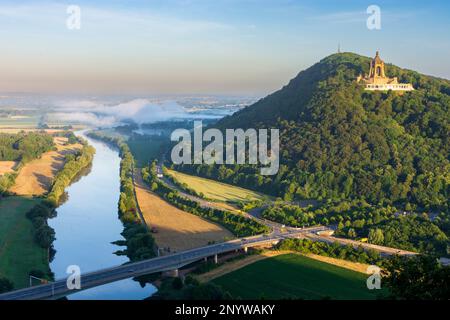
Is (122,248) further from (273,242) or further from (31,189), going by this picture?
(31,189)

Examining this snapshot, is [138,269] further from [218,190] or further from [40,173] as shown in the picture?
[40,173]

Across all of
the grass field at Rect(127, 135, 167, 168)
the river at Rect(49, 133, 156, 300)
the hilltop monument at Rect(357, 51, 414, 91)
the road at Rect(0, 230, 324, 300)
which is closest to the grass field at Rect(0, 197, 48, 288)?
the river at Rect(49, 133, 156, 300)

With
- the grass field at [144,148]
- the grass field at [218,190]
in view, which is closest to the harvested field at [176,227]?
the grass field at [218,190]

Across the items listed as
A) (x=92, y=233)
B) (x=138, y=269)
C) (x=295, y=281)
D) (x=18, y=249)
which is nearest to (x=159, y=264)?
(x=138, y=269)

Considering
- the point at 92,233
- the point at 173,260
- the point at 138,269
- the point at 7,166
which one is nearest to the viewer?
the point at 138,269

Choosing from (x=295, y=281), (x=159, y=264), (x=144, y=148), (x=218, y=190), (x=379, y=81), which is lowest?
(x=295, y=281)

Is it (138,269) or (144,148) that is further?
(144,148)
